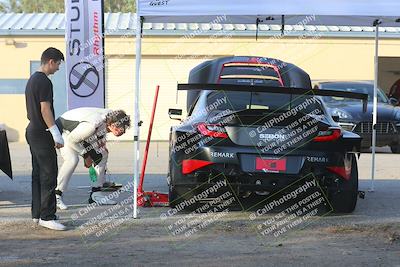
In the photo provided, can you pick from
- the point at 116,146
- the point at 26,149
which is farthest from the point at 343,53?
the point at 26,149

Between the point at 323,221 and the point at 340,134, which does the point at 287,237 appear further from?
the point at 340,134

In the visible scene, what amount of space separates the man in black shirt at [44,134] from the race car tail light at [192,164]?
1.31 meters

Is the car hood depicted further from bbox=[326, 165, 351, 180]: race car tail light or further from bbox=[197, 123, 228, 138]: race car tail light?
bbox=[197, 123, 228, 138]: race car tail light

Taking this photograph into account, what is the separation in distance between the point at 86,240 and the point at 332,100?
33.7 feet

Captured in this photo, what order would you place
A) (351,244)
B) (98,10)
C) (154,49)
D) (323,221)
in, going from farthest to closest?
(154,49) → (98,10) → (323,221) → (351,244)

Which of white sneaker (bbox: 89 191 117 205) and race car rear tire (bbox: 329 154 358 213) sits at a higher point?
race car rear tire (bbox: 329 154 358 213)

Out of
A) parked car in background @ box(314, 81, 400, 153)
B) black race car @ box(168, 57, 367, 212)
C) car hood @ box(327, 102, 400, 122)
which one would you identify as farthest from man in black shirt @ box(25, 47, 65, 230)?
car hood @ box(327, 102, 400, 122)

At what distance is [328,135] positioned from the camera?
6.57 metres

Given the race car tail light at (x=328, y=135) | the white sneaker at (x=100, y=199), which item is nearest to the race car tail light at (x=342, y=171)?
the race car tail light at (x=328, y=135)

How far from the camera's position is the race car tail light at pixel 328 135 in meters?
6.54

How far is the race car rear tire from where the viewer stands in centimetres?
681

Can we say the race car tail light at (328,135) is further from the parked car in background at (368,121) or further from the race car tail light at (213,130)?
the parked car in background at (368,121)

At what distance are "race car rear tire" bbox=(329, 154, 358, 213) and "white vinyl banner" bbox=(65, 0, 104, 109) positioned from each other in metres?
4.12

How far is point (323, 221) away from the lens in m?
6.83
